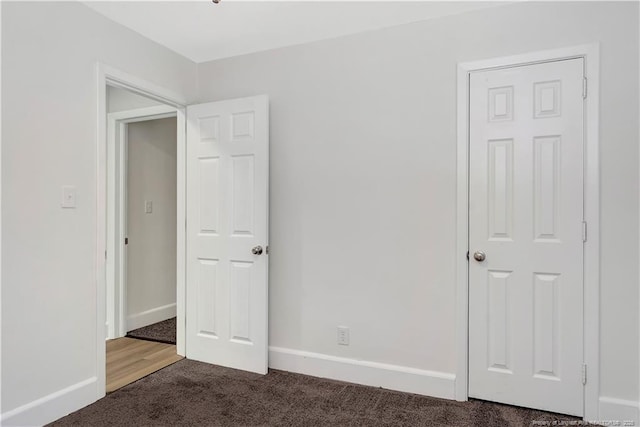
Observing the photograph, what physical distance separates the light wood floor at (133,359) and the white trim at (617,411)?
2837mm

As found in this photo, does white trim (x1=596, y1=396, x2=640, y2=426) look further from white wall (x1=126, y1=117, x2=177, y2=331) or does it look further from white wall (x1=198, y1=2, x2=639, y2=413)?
white wall (x1=126, y1=117, x2=177, y2=331)

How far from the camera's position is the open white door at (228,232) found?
9.35ft

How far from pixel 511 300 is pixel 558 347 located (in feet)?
1.14

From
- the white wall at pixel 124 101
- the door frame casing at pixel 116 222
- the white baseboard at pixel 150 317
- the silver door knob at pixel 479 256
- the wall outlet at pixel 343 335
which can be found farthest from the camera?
the white baseboard at pixel 150 317

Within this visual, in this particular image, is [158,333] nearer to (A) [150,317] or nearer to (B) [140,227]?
(A) [150,317]

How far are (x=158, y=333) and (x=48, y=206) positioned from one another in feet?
6.64

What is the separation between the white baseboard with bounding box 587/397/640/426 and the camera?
6.92 ft

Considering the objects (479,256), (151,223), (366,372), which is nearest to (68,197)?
(151,223)

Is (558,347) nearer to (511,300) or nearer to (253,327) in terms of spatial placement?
(511,300)

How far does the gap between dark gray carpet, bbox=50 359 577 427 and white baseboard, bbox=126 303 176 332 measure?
4.23 feet

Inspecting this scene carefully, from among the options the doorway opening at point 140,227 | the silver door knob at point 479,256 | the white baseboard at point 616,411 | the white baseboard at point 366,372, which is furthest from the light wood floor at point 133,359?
the white baseboard at point 616,411

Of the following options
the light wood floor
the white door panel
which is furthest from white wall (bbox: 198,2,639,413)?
the light wood floor

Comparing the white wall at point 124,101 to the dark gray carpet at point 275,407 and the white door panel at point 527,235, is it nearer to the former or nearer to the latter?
the dark gray carpet at point 275,407

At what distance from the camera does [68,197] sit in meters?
2.28
